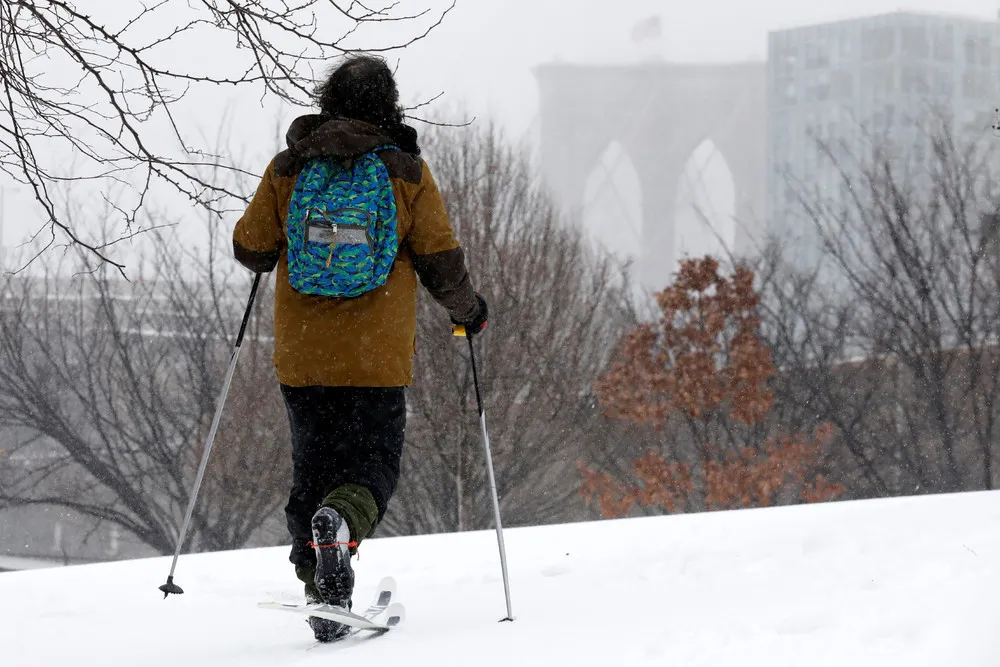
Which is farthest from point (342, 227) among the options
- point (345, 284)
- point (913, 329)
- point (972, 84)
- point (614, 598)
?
point (972, 84)

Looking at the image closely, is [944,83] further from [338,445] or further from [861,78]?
[338,445]

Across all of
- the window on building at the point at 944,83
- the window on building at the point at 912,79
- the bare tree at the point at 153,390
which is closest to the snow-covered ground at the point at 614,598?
the bare tree at the point at 153,390

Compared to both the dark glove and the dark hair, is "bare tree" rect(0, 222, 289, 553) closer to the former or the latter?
the dark glove

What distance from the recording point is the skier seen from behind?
8.45ft

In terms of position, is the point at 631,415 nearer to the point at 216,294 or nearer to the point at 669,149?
the point at 216,294

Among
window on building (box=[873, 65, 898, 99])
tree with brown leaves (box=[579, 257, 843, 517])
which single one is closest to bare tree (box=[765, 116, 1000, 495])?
tree with brown leaves (box=[579, 257, 843, 517])

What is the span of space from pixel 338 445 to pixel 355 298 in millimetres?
428

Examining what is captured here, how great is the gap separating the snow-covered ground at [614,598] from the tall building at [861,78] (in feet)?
121

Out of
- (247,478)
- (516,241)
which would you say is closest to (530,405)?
(516,241)

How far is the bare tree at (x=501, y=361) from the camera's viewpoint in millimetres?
14914

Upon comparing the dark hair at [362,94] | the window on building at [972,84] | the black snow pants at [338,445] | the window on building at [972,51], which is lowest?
the black snow pants at [338,445]

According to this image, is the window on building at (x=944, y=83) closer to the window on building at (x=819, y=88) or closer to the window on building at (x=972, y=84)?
the window on building at (x=972, y=84)

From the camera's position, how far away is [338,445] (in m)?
2.77

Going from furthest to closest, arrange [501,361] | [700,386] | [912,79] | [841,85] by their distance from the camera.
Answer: [841,85] → [912,79] → [501,361] → [700,386]
